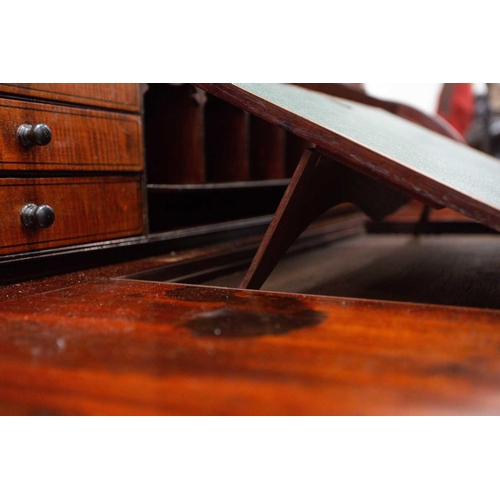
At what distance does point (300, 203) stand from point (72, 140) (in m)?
0.43

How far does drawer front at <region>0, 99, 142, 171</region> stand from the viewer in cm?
80

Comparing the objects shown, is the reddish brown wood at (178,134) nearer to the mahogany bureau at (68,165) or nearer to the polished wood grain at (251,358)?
the mahogany bureau at (68,165)

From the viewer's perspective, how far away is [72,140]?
0.90 m

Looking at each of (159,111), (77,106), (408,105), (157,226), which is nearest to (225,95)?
(77,106)

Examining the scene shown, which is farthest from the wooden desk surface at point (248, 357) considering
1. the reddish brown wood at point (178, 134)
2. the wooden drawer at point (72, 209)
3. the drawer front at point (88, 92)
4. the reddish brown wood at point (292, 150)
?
the reddish brown wood at point (292, 150)

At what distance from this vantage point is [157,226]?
4.85 feet

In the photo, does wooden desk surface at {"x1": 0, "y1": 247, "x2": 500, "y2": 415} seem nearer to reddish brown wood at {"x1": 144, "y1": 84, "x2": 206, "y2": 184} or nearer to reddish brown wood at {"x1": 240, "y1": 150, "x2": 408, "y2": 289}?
reddish brown wood at {"x1": 240, "y1": 150, "x2": 408, "y2": 289}

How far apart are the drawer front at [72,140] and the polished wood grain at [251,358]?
293 millimetres

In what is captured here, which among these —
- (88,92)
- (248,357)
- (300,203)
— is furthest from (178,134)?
(248,357)

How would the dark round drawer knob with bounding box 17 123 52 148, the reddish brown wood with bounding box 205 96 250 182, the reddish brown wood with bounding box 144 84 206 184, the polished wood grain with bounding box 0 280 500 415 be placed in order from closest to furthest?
1. the polished wood grain with bounding box 0 280 500 415
2. the dark round drawer knob with bounding box 17 123 52 148
3. the reddish brown wood with bounding box 144 84 206 184
4. the reddish brown wood with bounding box 205 96 250 182

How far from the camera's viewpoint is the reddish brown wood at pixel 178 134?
1.30 metres

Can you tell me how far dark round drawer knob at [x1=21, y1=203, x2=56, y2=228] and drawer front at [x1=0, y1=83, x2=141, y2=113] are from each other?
174mm

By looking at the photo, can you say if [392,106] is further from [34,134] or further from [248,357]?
[248,357]

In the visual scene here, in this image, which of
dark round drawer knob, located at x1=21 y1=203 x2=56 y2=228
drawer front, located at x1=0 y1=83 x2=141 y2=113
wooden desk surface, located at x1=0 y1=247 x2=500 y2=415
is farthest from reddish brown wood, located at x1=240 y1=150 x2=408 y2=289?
drawer front, located at x1=0 y1=83 x2=141 y2=113
